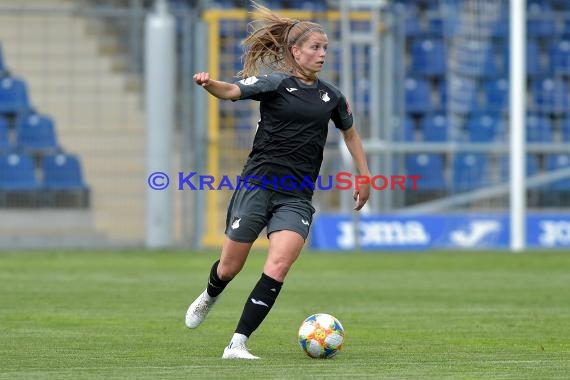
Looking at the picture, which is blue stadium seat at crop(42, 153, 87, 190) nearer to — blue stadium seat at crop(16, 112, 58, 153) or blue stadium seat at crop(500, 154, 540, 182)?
blue stadium seat at crop(16, 112, 58, 153)

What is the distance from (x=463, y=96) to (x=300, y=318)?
1431 cm

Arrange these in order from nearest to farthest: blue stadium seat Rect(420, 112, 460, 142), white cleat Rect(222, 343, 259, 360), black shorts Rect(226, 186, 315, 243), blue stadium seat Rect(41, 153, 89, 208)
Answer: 1. white cleat Rect(222, 343, 259, 360)
2. black shorts Rect(226, 186, 315, 243)
3. blue stadium seat Rect(41, 153, 89, 208)
4. blue stadium seat Rect(420, 112, 460, 142)

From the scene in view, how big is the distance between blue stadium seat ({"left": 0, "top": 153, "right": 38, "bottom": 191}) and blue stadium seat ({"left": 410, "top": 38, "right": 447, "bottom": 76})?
8.30m

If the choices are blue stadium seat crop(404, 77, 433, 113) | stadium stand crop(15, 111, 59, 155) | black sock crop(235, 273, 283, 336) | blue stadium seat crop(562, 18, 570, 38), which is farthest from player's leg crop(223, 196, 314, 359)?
blue stadium seat crop(562, 18, 570, 38)

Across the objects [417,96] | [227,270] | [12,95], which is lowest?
[227,270]

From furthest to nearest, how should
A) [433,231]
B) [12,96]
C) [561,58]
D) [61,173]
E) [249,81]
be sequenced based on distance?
[561,58] → [433,231] → [12,96] → [61,173] → [249,81]

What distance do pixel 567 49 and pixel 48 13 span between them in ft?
32.9

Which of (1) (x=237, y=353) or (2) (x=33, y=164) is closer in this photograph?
(1) (x=237, y=353)

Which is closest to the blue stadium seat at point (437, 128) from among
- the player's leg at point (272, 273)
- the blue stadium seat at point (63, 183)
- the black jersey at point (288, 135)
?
the blue stadium seat at point (63, 183)

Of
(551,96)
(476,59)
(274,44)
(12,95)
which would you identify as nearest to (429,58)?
(476,59)

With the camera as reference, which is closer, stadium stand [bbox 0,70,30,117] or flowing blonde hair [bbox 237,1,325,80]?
flowing blonde hair [bbox 237,1,325,80]

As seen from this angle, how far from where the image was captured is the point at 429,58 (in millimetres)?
25500

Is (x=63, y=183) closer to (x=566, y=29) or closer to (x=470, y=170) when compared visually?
(x=470, y=170)

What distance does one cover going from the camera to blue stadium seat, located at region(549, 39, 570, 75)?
81.9 ft
